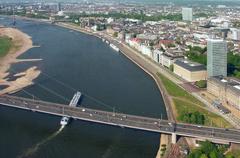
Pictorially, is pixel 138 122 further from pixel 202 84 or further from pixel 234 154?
pixel 202 84

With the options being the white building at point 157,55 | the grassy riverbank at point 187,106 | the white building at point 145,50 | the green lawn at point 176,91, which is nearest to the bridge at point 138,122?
the grassy riverbank at point 187,106

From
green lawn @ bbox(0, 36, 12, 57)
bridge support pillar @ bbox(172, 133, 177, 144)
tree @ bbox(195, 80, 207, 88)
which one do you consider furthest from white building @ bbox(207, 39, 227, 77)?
green lawn @ bbox(0, 36, 12, 57)

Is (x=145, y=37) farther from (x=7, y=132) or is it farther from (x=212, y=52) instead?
(x=7, y=132)

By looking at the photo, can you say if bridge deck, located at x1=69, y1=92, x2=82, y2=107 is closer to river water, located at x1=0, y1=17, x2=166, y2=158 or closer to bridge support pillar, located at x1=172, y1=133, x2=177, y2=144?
river water, located at x1=0, y1=17, x2=166, y2=158

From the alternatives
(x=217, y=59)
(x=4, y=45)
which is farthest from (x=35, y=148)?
(x=4, y=45)


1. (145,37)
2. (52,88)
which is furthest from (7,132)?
(145,37)

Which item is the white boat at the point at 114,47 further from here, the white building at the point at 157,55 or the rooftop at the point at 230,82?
the rooftop at the point at 230,82
